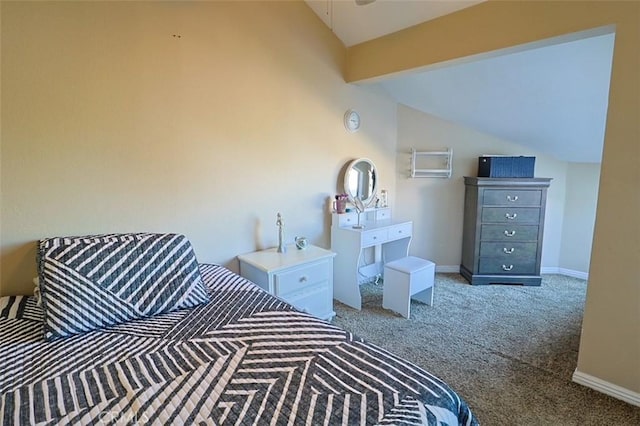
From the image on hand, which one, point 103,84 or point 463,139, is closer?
point 103,84

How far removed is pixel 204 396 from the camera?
1107 millimetres

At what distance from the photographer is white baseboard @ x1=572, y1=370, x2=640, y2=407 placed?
1870 millimetres

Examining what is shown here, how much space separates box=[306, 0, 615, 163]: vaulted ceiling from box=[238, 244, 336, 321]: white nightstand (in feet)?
5.49

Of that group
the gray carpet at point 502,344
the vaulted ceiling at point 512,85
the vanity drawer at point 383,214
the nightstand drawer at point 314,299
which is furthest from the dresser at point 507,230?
the nightstand drawer at point 314,299

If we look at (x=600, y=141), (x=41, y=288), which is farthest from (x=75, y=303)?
(x=600, y=141)

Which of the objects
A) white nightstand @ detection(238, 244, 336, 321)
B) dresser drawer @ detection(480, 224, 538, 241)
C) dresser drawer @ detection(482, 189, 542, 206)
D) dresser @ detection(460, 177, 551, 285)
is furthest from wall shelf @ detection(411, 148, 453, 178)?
white nightstand @ detection(238, 244, 336, 321)

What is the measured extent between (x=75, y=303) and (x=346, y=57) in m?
2.82

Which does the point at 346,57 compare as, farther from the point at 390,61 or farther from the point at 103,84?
the point at 103,84

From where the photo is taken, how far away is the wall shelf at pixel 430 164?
384cm

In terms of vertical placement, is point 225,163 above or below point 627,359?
above

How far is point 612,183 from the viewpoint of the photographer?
6.05 ft

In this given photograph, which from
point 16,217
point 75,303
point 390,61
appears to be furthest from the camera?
point 390,61

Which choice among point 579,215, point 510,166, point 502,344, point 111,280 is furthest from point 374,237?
point 579,215

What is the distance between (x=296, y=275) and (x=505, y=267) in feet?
7.61
